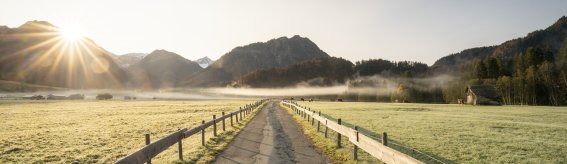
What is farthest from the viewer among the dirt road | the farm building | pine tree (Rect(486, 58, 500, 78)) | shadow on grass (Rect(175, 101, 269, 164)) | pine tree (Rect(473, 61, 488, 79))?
pine tree (Rect(473, 61, 488, 79))

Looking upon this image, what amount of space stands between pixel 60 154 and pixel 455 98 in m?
112

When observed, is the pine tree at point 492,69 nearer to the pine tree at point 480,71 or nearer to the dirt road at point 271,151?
the pine tree at point 480,71

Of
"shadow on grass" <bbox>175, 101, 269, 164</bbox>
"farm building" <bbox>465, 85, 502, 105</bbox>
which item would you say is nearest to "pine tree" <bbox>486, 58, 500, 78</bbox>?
"farm building" <bbox>465, 85, 502, 105</bbox>

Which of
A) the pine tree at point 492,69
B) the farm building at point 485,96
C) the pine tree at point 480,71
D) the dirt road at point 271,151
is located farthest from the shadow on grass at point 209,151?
the pine tree at point 492,69

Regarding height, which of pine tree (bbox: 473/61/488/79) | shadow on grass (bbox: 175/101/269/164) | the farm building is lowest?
shadow on grass (bbox: 175/101/269/164)

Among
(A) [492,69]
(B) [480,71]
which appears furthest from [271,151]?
(A) [492,69]

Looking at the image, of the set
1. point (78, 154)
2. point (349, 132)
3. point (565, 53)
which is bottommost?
point (78, 154)

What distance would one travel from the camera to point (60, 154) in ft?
56.9

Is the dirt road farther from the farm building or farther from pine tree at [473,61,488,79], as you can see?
pine tree at [473,61,488,79]

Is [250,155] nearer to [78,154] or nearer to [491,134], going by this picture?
[78,154]

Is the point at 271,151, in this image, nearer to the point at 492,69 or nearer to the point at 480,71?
the point at 480,71

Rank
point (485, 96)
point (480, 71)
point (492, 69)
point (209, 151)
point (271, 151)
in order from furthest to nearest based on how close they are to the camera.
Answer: point (480, 71) → point (492, 69) → point (485, 96) → point (209, 151) → point (271, 151)

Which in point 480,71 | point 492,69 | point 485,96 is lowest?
point 485,96

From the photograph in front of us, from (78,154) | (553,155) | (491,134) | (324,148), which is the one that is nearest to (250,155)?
(324,148)
